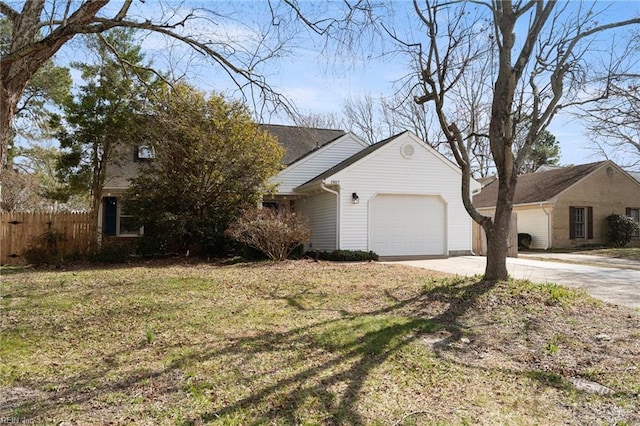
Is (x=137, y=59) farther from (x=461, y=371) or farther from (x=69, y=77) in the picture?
(x=461, y=371)

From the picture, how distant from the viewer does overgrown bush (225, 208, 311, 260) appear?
1284 centimetres

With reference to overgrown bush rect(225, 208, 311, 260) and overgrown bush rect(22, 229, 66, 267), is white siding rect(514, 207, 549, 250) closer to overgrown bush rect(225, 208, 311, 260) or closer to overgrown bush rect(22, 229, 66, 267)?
overgrown bush rect(225, 208, 311, 260)

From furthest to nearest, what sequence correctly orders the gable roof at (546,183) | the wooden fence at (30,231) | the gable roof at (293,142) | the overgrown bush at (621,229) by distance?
the gable roof at (546,183), the overgrown bush at (621,229), the gable roof at (293,142), the wooden fence at (30,231)

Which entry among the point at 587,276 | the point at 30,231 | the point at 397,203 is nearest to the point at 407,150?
the point at 397,203

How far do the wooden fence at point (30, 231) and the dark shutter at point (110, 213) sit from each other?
11.5 ft

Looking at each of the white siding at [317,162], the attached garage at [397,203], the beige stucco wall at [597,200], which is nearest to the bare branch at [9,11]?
the attached garage at [397,203]

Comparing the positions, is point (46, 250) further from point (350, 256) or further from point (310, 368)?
point (310, 368)

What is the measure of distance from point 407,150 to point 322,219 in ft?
13.5

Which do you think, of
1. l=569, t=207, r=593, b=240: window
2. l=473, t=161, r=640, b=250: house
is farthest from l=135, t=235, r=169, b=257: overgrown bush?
l=569, t=207, r=593, b=240: window

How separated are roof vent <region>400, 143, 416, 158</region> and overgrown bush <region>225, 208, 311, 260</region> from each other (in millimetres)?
5190

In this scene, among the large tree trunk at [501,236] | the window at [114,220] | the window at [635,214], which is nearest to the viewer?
the large tree trunk at [501,236]

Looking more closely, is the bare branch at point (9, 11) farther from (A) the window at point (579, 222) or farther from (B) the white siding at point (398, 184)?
(A) the window at point (579, 222)

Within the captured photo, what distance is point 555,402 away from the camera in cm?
378

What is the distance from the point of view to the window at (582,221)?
23.0 metres
